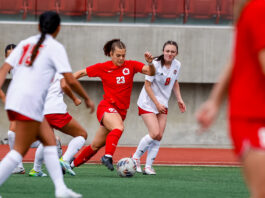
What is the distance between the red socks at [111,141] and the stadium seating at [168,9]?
9417 mm

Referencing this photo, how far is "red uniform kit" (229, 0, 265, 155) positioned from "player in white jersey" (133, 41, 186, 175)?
675 centimetres

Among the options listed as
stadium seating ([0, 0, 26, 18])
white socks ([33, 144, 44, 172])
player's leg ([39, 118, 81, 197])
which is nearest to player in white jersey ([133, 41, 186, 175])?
white socks ([33, 144, 44, 172])

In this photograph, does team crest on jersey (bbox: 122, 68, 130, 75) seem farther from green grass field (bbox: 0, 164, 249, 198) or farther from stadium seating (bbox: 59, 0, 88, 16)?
stadium seating (bbox: 59, 0, 88, 16)

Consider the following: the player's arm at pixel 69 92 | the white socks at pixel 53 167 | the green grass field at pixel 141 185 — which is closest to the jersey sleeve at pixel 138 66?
the green grass field at pixel 141 185

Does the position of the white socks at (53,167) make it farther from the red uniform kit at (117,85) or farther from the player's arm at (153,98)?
the player's arm at (153,98)

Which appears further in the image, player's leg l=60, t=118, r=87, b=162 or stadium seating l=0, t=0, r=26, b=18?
stadium seating l=0, t=0, r=26, b=18

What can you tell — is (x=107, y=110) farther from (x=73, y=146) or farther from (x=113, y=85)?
(x=73, y=146)

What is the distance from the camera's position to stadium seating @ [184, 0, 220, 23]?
60.7 feet

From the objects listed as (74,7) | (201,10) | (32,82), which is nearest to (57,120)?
(32,82)

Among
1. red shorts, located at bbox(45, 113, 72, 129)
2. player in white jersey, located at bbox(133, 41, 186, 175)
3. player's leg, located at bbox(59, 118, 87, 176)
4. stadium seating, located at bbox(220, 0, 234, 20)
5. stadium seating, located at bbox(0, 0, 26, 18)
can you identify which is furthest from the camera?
stadium seating, located at bbox(220, 0, 234, 20)

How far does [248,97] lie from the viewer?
3.33m

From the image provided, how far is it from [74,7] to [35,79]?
Answer: 12362 millimetres

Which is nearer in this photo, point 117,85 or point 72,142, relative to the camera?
point 72,142

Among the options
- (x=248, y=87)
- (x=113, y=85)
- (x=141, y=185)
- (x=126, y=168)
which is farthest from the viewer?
(x=113, y=85)
